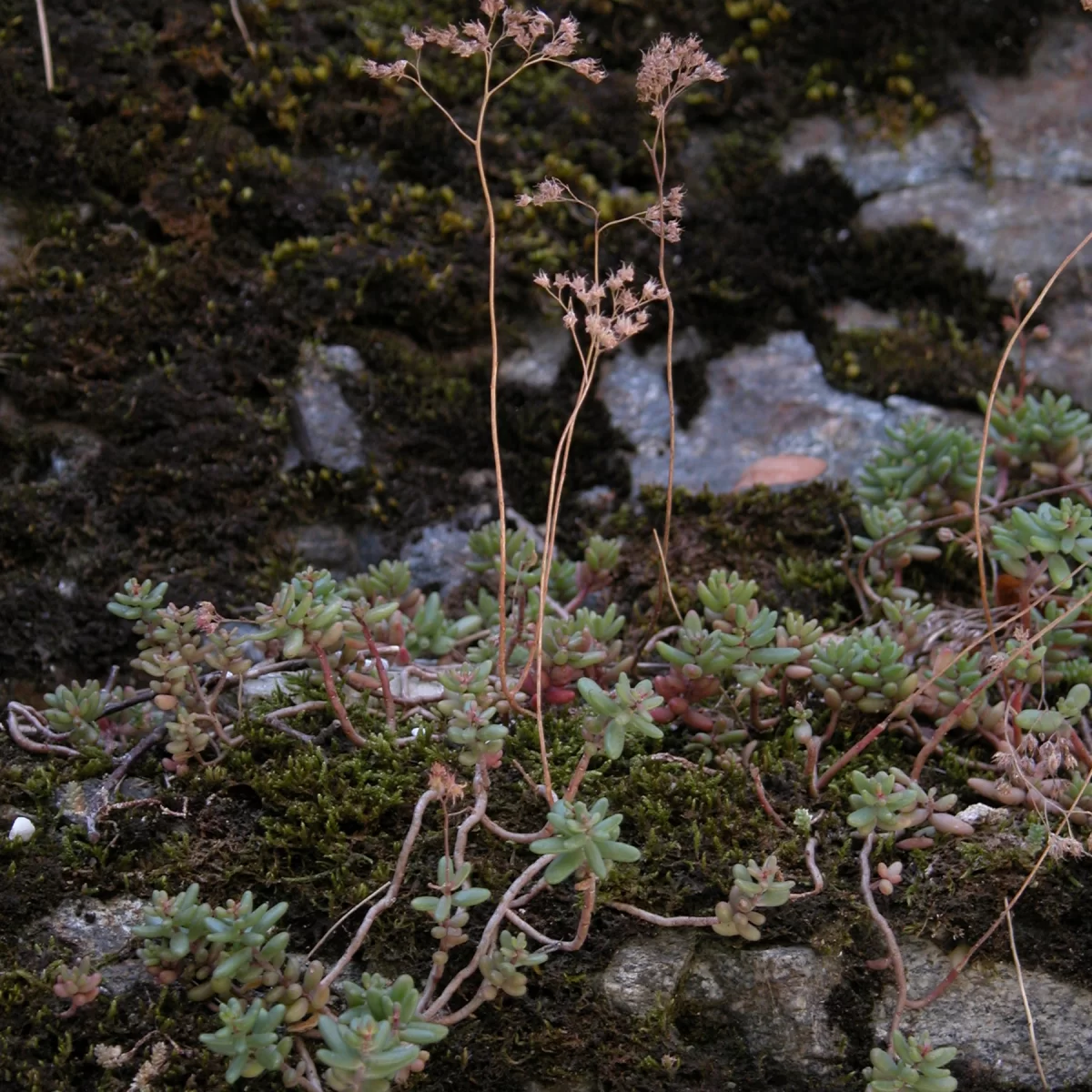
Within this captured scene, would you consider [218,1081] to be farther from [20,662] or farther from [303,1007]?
[20,662]

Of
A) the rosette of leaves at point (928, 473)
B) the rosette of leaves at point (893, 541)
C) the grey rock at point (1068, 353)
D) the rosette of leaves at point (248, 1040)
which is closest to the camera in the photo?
the rosette of leaves at point (248, 1040)

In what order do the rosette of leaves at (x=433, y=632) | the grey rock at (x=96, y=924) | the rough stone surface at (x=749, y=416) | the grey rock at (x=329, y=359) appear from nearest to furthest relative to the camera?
the grey rock at (x=96, y=924) < the rosette of leaves at (x=433, y=632) < the grey rock at (x=329, y=359) < the rough stone surface at (x=749, y=416)

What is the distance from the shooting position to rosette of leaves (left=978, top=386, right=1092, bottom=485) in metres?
3.14

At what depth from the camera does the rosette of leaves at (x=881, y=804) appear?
2.21 metres

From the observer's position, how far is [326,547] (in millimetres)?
3479

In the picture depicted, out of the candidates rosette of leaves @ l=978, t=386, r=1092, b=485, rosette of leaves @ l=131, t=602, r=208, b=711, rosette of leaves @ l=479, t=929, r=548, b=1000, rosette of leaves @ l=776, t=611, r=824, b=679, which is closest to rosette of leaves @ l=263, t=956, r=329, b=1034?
rosette of leaves @ l=479, t=929, r=548, b=1000

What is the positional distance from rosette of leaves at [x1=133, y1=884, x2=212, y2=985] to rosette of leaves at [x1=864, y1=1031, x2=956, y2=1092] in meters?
1.28

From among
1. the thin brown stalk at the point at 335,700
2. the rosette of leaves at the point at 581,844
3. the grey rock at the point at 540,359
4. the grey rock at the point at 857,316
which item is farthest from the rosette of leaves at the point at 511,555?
the grey rock at the point at 857,316

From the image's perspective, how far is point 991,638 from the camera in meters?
2.62

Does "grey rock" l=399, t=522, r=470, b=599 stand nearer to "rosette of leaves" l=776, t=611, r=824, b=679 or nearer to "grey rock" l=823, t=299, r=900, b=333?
"rosette of leaves" l=776, t=611, r=824, b=679

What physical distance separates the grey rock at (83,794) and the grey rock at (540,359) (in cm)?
189

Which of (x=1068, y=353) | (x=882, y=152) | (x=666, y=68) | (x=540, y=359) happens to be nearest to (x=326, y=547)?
(x=540, y=359)

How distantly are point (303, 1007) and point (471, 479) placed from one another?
2.00m

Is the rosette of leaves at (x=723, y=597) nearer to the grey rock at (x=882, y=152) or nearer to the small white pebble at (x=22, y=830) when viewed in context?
the small white pebble at (x=22, y=830)
